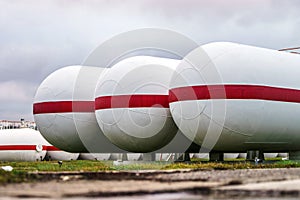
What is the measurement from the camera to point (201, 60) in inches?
816

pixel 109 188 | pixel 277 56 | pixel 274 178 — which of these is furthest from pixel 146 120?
pixel 109 188

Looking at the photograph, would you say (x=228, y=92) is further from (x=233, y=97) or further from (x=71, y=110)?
(x=71, y=110)

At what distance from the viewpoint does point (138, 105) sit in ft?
75.0

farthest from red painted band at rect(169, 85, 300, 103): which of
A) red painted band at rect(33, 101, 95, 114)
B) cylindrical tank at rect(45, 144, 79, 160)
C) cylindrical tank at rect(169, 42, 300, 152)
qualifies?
cylindrical tank at rect(45, 144, 79, 160)

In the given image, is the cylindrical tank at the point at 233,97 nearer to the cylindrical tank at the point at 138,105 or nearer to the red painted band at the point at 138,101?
the red painted band at the point at 138,101

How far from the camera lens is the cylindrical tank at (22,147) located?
126 feet

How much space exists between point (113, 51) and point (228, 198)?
1784cm

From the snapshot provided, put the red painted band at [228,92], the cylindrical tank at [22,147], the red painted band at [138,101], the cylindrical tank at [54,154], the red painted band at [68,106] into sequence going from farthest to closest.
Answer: the cylindrical tank at [54,154] → the cylindrical tank at [22,147] → the red painted band at [68,106] → the red painted band at [138,101] → the red painted band at [228,92]

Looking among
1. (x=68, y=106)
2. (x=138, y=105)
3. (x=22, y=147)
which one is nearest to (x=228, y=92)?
(x=138, y=105)

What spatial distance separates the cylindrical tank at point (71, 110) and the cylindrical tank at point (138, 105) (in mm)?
3108

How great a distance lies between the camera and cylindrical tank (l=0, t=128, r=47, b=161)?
38.4 m

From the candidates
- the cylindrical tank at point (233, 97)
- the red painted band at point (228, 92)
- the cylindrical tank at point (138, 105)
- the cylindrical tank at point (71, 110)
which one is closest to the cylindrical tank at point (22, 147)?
the cylindrical tank at point (71, 110)

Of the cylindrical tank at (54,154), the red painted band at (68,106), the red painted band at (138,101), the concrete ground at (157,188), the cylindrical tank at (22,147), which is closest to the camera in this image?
the concrete ground at (157,188)

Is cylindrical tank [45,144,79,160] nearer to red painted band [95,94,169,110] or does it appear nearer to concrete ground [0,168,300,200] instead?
red painted band [95,94,169,110]
